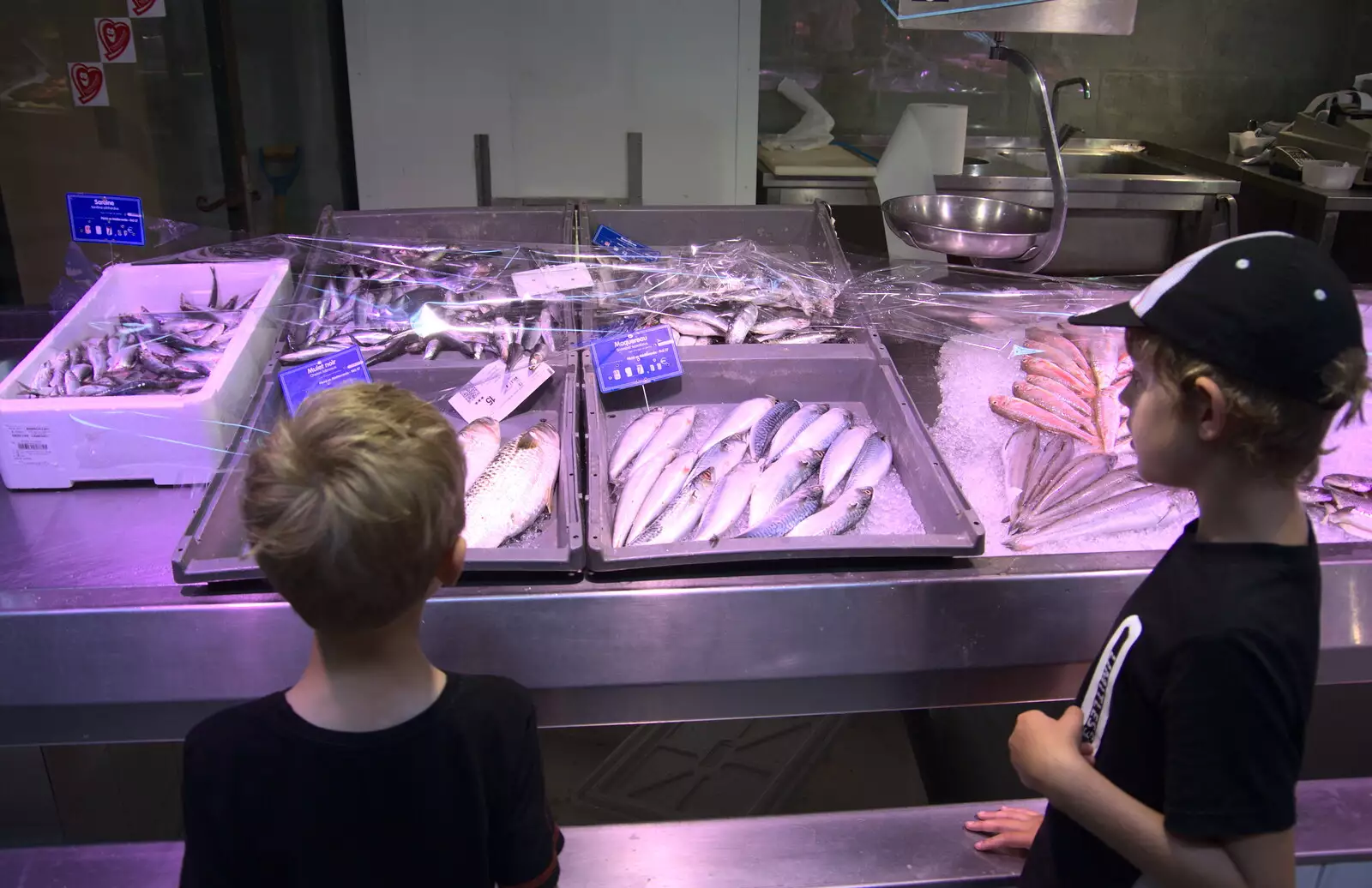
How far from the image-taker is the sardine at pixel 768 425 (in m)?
1.87

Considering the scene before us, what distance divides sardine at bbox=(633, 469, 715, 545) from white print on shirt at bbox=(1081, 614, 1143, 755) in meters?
0.63

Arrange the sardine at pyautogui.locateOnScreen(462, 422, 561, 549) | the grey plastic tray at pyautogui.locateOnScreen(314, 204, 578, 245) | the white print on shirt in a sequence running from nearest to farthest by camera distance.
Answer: the white print on shirt, the sardine at pyautogui.locateOnScreen(462, 422, 561, 549), the grey plastic tray at pyautogui.locateOnScreen(314, 204, 578, 245)

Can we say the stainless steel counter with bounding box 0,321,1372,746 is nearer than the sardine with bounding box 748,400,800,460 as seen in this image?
Yes

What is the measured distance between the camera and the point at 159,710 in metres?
1.44

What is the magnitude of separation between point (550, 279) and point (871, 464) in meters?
0.93

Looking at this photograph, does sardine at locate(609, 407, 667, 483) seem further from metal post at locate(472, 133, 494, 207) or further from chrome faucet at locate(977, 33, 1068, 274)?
metal post at locate(472, 133, 494, 207)

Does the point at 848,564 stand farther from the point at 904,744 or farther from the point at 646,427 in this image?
the point at 904,744

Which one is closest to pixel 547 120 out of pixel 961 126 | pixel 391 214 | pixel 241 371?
pixel 391 214

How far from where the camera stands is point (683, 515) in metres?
1.61

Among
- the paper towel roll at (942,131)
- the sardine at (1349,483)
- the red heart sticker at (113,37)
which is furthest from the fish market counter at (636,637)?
the red heart sticker at (113,37)

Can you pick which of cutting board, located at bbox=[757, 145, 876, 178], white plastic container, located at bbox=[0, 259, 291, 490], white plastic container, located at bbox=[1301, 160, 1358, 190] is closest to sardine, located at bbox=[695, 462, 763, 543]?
white plastic container, located at bbox=[0, 259, 291, 490]

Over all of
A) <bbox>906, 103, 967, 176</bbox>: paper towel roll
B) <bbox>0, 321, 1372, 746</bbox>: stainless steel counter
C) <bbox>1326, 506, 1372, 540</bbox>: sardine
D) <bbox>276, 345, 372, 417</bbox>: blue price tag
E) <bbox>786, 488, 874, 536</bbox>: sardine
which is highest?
<bbox>906, 103, 967, 176</bbox>: paper towel roll

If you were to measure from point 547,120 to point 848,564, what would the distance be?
10.2 feet

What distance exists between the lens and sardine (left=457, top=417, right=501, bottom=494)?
5.56ft
